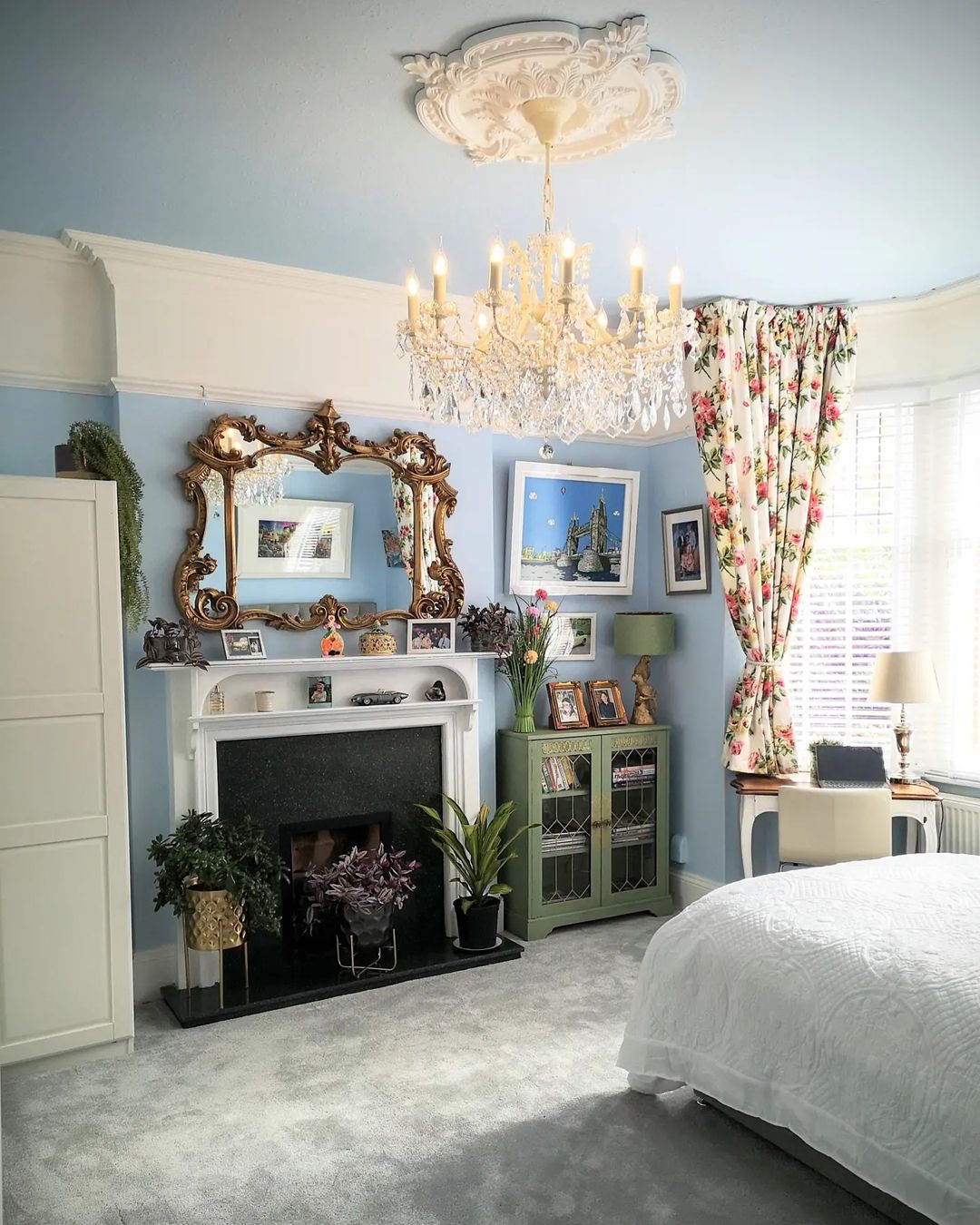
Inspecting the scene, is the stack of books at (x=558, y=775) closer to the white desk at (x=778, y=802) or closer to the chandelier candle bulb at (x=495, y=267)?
the white desk at (x=778, y=802)

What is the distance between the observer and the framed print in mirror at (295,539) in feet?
13.6

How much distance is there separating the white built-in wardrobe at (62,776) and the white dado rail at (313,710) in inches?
17.3

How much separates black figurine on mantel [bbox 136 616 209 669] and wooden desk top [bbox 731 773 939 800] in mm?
2476

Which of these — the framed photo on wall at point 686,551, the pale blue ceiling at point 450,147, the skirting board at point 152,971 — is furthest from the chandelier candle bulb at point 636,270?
the skirting board at point 152,971

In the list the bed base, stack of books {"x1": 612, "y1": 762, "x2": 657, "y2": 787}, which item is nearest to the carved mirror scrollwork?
stack of books {"x1": 612, "y1": 762, "x2": 657, "y2": 787}

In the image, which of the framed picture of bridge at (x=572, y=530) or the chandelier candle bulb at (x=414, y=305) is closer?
the chandelier candle bulb at (x=414, y=305)

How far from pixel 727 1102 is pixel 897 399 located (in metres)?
3.31

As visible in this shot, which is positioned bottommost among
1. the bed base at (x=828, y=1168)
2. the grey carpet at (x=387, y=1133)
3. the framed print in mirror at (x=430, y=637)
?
the grey carpet at (x=387, y=1133)

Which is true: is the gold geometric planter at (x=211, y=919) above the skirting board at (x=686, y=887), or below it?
above

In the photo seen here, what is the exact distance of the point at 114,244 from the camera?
12.3 feet

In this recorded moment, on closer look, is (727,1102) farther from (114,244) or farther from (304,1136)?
(114,244)

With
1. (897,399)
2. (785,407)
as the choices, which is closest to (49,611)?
(785,407)

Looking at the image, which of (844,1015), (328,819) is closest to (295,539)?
(328,819)

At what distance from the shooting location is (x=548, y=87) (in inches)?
104
